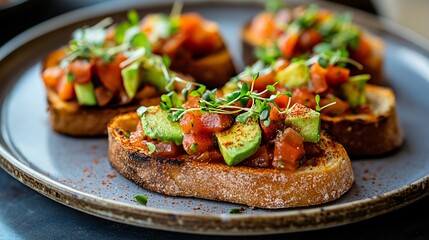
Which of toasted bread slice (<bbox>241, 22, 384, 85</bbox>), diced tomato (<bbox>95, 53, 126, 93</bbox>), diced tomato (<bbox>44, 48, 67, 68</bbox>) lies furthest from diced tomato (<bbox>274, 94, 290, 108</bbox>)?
diced tomato (<bbox>44, 48, 67, 68</bbox>)

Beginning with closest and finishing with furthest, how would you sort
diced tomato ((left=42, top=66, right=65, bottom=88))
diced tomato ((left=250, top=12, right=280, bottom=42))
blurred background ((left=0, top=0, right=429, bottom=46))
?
diced tomato ((left=42, top=66, right=65, bottom=88))
diced tomato ((left=250, top=12, right=280, bottom=42))
blurred background ((left=0, top=0, right=429, bottom=46))

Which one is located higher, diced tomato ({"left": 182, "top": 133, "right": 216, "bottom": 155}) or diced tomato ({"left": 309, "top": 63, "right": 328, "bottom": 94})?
diced tomato ({"left": 182, "top": 133, "right": 216, "bottom": 155})

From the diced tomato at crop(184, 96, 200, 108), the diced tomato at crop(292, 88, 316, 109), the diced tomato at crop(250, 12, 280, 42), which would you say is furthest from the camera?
the diced tomato at crop(250, 12, 280, 42)

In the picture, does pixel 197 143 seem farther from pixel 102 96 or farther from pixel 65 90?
pixel 65 90

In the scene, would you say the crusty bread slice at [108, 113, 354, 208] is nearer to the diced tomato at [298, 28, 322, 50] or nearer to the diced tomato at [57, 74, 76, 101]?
the diced tomato at [57, 74, 76, 101]

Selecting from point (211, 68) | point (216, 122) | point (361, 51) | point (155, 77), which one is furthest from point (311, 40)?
point (216, 122)

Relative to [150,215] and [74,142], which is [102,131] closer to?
[74,142]

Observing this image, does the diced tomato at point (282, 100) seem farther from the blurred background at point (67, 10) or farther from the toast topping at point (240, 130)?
the blurred background at point (67, 10)
